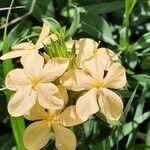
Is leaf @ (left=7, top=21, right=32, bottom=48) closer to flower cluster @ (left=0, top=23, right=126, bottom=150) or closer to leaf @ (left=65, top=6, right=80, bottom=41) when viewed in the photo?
leaf @ (left=65, top=6, right=80, bottom=41)

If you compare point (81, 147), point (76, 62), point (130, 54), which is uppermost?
point (76, 62)

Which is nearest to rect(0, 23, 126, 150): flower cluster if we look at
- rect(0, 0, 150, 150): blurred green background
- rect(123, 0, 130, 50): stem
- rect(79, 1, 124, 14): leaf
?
rect(0, 0, 150, 150): blurred green background

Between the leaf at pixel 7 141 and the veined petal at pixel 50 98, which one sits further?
the leaf at pixel 7 141

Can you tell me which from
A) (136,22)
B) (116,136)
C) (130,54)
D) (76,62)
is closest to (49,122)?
(76,62)

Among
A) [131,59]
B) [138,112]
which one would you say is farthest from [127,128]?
[131,59]

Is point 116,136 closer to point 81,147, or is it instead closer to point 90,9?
point 81,147

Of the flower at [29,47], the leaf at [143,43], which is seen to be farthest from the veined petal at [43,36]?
the leaf at [143,43]

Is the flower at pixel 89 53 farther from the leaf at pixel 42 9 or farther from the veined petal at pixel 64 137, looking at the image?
the leaf at pixel 42 9
